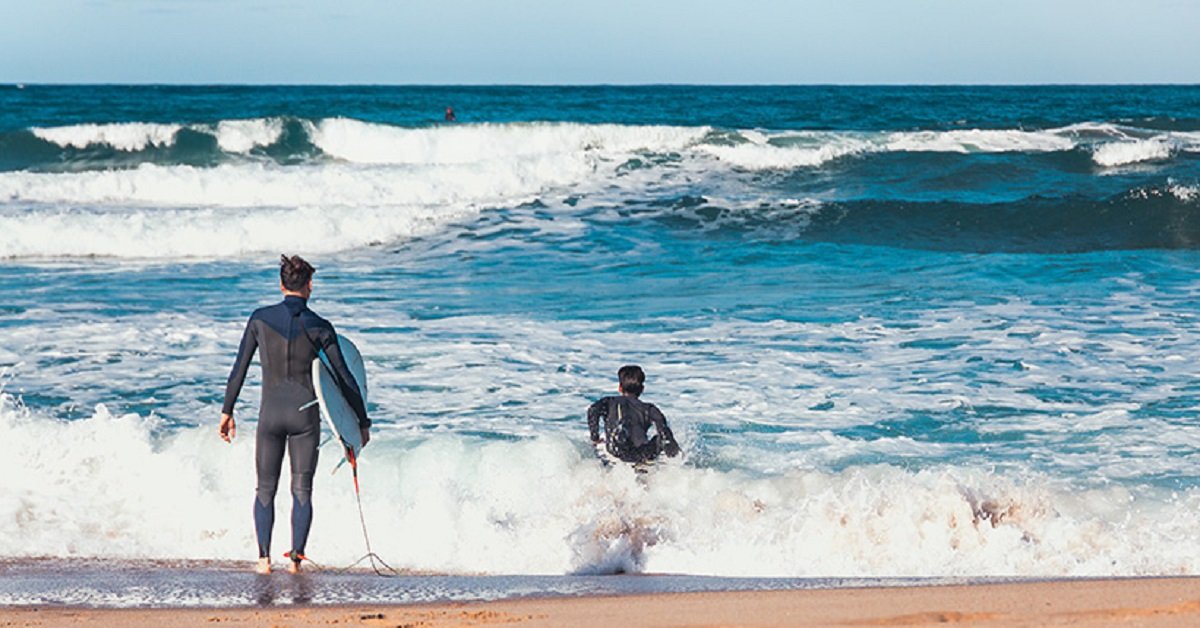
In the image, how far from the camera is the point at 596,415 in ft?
25.0

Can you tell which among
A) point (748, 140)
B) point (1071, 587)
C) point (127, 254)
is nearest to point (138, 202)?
point (127, 254)

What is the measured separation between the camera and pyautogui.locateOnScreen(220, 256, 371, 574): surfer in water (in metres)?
6.19

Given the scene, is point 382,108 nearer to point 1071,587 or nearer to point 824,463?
point 824,463

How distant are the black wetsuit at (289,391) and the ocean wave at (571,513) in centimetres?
87

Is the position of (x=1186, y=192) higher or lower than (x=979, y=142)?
lower

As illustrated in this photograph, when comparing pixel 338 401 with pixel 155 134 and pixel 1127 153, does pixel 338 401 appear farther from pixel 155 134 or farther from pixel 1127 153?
pixel 155 134

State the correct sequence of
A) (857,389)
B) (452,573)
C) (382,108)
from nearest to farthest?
1. (452,573)
2. (857,389)
3. (382,108)

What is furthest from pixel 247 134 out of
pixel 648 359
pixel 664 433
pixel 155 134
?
pixel 664 433

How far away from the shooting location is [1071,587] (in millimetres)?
5180

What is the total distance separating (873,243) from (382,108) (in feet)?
108

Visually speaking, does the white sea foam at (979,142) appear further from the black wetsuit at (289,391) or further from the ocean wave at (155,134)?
the black wetsuit at (289,391)

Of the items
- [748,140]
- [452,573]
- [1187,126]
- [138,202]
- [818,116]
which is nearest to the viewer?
[452,573]

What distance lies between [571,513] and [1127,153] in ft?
74.8

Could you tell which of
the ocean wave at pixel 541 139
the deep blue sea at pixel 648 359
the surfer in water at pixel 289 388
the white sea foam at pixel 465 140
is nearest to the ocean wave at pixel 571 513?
the deep blue sea at pixel 648 359
